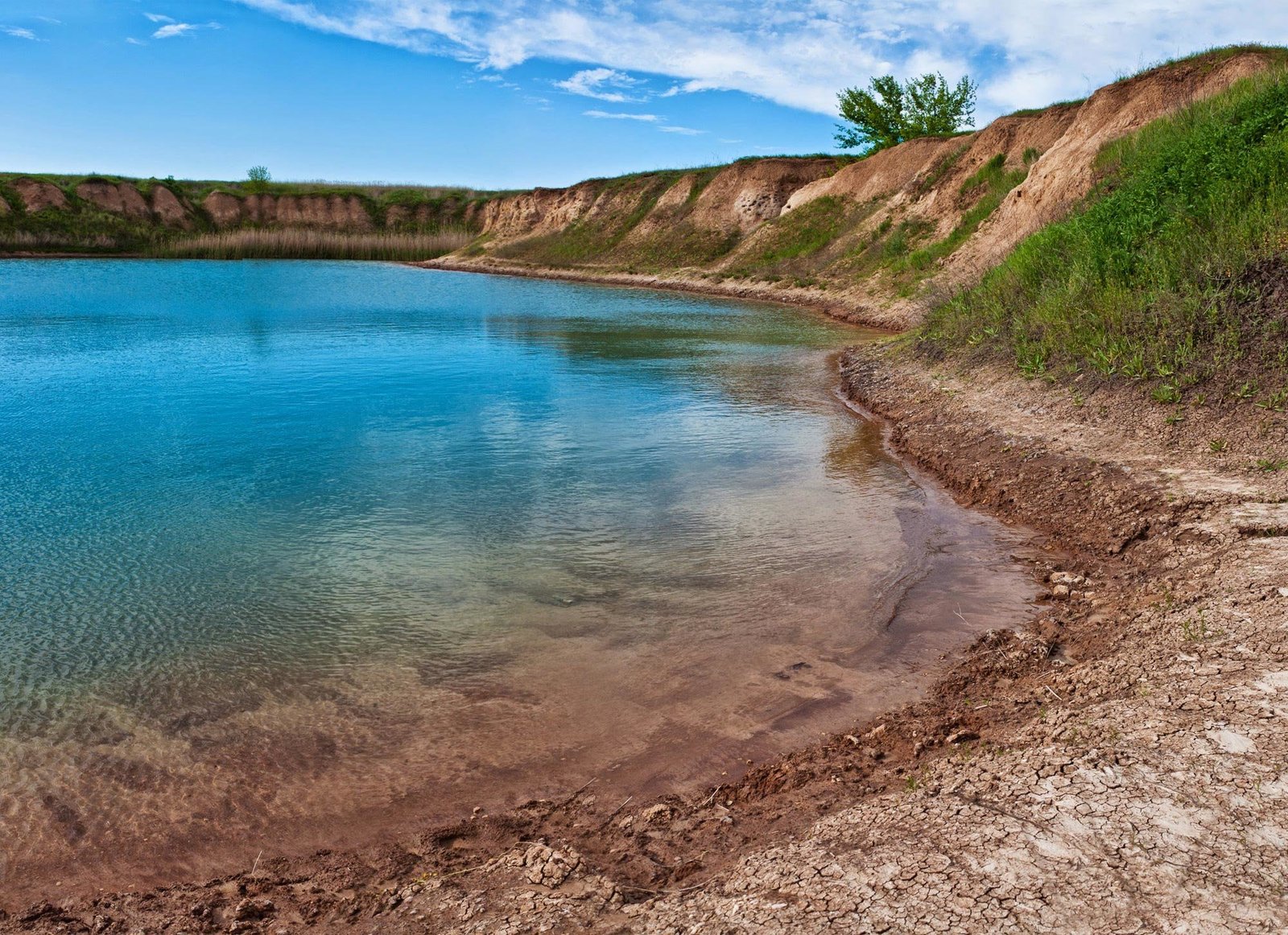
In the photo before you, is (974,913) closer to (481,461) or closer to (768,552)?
(768,552)

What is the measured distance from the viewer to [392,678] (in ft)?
18.2

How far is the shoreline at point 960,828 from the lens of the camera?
3004mm

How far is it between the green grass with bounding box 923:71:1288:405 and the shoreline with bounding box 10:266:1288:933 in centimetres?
407

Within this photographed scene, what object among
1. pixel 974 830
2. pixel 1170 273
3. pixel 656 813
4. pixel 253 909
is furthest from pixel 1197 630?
pixel 1170 273

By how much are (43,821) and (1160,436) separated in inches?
349

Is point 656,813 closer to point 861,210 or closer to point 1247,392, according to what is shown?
point 1247,392

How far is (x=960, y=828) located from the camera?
3391mm

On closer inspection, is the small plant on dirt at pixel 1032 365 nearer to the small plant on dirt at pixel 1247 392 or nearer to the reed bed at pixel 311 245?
the small plant on dirt at pixel 1247 392

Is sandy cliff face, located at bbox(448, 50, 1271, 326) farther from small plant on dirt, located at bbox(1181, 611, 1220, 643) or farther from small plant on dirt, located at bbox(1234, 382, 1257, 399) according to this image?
small plant on dirt, located at bbox(1181, 611, 1220, 643)

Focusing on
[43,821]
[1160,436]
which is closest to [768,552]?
[1160,436]

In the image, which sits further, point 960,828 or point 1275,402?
point 1275,402

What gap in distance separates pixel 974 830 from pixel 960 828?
0.15ft

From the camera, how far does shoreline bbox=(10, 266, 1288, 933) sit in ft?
9.86

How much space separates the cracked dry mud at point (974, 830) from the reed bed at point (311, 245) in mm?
73415
